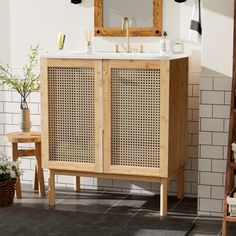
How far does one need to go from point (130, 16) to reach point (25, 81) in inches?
48.9

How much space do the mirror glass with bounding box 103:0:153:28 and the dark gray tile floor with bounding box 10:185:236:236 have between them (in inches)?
64.5

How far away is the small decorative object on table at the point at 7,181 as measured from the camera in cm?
614

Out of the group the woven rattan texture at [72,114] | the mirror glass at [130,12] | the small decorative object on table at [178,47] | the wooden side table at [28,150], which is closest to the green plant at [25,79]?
the wooden side table at [28,150]

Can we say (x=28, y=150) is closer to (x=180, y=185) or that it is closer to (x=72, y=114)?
(x=72, y=114)

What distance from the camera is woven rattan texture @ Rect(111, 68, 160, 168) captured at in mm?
5793

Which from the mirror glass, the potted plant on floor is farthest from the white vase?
the mirror glass

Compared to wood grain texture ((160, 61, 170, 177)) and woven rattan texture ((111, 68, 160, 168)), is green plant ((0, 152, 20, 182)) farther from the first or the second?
wood grain texture ((160, 61, 170, 177))

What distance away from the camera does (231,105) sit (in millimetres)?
5445

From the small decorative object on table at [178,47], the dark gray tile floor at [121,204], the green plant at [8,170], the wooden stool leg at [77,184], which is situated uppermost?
the small decorative object on table at [178,47]

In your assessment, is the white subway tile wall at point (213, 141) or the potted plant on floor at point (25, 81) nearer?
the white subway tile wall at point (213, 141)

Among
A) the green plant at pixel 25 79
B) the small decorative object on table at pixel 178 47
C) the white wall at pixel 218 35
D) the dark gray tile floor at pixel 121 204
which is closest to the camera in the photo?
the white wall at pixel 218 35

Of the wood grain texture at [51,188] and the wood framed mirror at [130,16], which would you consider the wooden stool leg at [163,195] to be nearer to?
the wood grain texture at [51,188]

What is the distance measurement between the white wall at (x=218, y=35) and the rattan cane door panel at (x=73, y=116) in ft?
3.24

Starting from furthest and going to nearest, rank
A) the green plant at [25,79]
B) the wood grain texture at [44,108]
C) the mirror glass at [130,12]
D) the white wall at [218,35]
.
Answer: the green plant at [25,79]
the mirror glass at [130,12]
the wood grain texture at [44,108]
the white wall at [218,35]
